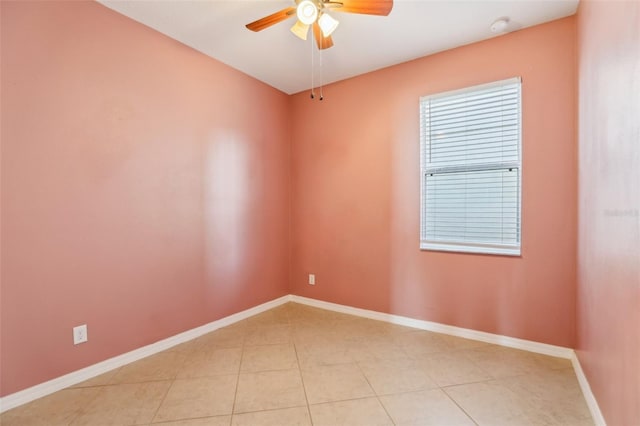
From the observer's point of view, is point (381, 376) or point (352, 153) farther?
point (352, 153)

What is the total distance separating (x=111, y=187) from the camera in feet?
7.02

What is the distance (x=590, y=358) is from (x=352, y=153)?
2.52 meters

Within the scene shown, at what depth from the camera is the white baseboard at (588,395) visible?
1524mm

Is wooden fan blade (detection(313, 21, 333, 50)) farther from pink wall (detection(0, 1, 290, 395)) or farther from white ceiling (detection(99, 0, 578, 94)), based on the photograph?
pink wall (detection(0, 1, 290, 395))

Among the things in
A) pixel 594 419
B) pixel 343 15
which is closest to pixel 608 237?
pixel 594 419

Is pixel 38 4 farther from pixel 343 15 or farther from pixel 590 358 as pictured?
pixel 590 358

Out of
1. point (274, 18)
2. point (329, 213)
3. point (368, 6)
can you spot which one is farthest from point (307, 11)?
point (329, 213)

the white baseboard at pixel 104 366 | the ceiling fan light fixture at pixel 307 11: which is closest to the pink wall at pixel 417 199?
the white baseboard at pixel 104 366

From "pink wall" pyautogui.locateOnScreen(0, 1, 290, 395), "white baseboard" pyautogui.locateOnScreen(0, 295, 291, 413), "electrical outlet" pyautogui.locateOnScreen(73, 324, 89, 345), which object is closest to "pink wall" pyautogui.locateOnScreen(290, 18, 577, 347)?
Result: "pink wall" pyautogui.locateOnScreen(0, 1, 290, 395)

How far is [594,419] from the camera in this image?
62.2 inches

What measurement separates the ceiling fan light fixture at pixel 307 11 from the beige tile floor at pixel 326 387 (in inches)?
94.5

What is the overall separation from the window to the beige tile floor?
0.95 metres

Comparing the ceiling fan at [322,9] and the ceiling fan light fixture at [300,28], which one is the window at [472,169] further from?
the ceiling fan light fixture at [300,28]

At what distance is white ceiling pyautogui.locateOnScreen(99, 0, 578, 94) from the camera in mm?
2100
